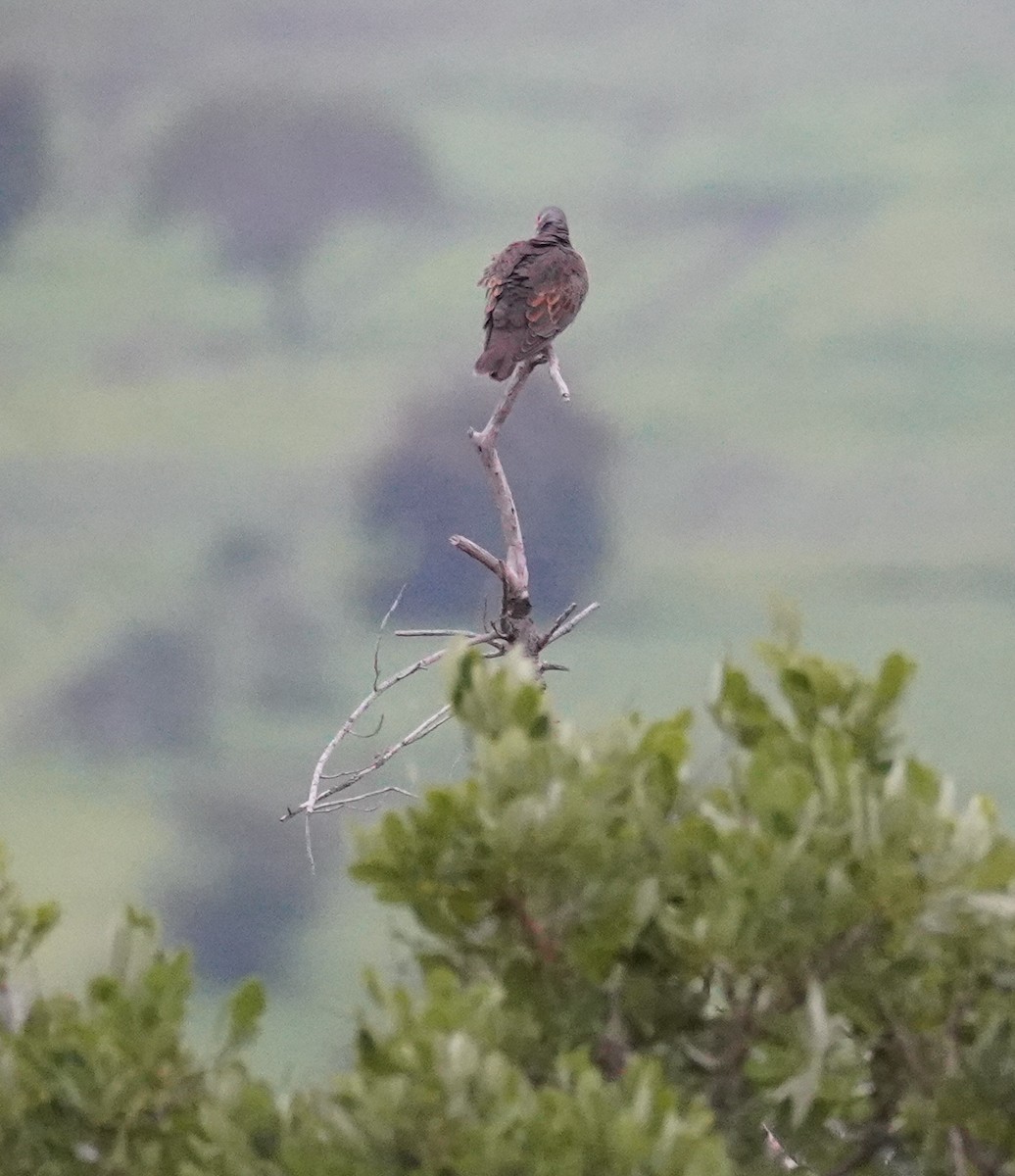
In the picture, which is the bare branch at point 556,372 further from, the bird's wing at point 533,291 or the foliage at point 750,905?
the foliage at point 750,905

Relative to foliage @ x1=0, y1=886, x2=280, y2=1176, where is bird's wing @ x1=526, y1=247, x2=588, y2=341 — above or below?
above

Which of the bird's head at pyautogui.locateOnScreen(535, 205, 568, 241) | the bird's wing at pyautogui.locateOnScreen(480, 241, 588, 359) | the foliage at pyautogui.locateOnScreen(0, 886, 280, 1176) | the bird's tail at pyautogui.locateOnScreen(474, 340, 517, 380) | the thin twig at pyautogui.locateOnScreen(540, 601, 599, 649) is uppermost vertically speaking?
the bird's head at pyautogui.locateOnScreen(535, 205, 568, 241)

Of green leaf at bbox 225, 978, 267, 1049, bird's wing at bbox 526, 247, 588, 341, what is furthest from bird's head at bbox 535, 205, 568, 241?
green leaf at bbox 225, 978, 267, 1049

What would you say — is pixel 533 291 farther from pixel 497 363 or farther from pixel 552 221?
pixel 552 221

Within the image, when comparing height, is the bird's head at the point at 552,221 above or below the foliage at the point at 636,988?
above

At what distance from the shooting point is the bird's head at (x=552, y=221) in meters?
6.11

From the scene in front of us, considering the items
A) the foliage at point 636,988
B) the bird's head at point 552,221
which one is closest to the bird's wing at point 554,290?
the bird's head at point 552,221

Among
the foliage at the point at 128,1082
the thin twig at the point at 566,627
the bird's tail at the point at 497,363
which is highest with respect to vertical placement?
the bird's tail at the point at 497,363

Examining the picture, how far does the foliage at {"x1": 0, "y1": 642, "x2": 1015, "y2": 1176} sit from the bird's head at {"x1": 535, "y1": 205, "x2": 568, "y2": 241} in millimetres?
4394

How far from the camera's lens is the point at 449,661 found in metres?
1.81

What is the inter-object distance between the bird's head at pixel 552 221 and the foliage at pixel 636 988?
439 centimetres

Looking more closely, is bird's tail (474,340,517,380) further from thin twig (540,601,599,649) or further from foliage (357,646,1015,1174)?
foliage (357,646,1015,1174)

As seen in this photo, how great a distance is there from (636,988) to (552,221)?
4.65 metres

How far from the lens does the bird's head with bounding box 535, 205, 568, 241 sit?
241 inches
